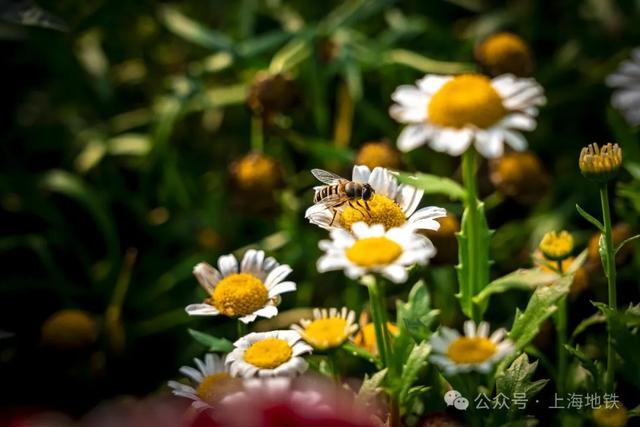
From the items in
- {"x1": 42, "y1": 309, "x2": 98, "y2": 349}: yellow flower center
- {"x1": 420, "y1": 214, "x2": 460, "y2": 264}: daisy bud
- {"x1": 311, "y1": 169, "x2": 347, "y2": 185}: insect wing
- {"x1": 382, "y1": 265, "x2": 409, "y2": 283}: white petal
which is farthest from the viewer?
{"x1": 42, "y1": 309, "x2": 98, "y2": 349}: yellow flower center

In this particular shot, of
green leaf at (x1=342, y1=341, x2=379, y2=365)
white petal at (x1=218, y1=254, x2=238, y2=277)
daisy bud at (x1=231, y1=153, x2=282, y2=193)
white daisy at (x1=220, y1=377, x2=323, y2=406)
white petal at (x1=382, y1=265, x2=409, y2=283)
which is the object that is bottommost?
white daisy at (x1=220, y1=377, x2=323, y2=406)

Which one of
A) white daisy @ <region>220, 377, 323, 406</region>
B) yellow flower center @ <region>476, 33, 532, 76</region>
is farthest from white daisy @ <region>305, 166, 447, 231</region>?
yellow flower center @ <region>476, 33, 532, 76</region>

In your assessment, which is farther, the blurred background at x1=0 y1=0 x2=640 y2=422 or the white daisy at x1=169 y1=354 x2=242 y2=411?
the blurred background at x1=0 y1=0 x2=640 y2=422

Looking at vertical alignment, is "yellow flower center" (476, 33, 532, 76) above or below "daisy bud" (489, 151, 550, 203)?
above

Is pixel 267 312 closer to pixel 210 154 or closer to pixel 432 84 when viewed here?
pixel 432 84

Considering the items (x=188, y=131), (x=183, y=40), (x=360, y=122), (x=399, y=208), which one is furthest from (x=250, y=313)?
(x=183, y=40)

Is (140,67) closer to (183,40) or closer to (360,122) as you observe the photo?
(183,40)

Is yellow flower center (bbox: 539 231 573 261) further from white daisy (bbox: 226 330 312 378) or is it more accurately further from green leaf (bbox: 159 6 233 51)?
green leaf (bbox: 159 6 233 51)

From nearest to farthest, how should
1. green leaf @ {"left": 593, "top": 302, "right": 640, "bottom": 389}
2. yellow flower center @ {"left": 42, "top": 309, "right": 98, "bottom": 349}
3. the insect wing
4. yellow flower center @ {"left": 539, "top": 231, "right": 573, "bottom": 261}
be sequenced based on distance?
green leaf @ {"left": 593, "top": 302, "right": 640, "bottom": 389} < yellow flower center @ {"left": 539, "top": 231, "right": 573, "bottom": 261} < the insect wing < yellow flower center @ {"left": 42, "top": 309, "right": 98, "bottom": 349}
